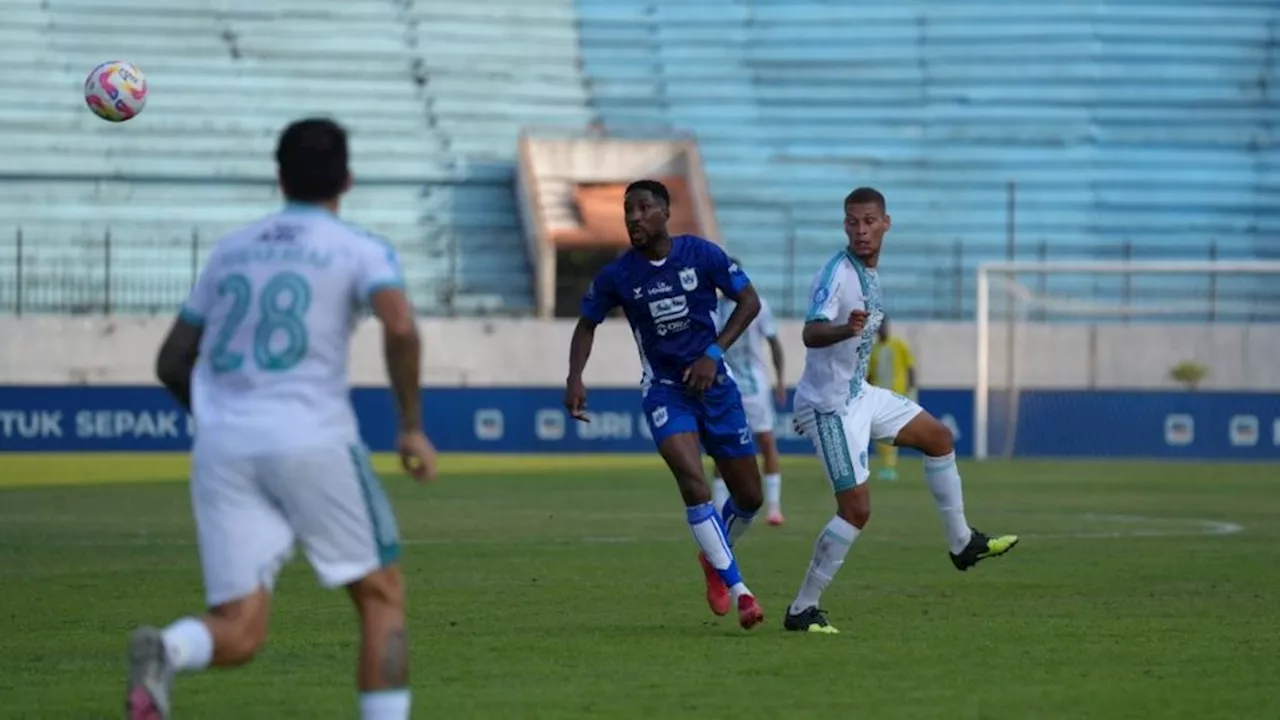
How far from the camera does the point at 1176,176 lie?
41844 mm

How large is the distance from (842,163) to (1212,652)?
3191 centimetres

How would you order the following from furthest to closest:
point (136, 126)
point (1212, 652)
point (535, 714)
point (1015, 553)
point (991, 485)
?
point (136, 126), point (991, 485), point (1015, 553), point (1212, 652), point (535, 714)

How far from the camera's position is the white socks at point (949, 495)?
12.7 m

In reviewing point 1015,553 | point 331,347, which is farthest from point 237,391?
point 1015,553

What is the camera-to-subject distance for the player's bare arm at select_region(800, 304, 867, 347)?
1142 centimetres

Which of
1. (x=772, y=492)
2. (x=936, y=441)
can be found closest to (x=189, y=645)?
(x=936, y=441)

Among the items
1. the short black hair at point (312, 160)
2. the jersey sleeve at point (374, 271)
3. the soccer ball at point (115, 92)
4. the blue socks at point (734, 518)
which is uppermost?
the soccer ball at point (115, 92)

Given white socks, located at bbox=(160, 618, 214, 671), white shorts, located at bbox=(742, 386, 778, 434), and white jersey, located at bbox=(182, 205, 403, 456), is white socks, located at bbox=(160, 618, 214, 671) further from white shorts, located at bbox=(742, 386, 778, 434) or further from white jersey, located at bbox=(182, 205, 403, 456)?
white shorts, located at bbox=(742, 386, 778, 434)

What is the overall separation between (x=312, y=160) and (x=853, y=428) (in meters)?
5.31

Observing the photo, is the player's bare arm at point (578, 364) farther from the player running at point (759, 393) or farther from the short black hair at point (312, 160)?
the player running at point (759, 393)

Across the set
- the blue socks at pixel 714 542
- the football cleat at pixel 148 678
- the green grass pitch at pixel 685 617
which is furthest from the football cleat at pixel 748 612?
the football cleat at pixel 148 678

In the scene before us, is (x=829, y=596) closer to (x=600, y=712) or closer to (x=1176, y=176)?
(x=600, y=712)

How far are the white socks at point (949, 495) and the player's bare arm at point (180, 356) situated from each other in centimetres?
597

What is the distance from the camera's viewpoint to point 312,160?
7152mm
